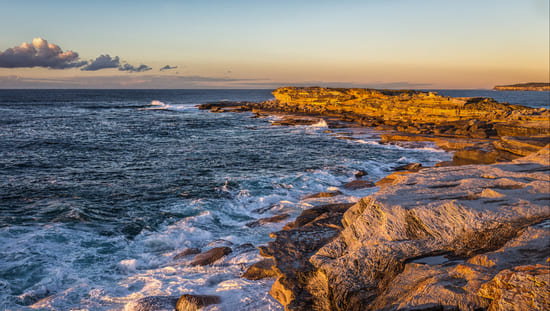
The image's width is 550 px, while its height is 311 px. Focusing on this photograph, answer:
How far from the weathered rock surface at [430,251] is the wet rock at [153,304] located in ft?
8.70

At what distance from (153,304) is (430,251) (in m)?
6.76

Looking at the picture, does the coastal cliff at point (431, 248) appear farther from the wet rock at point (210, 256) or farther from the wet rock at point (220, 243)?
the wet rock at point (220, 243)

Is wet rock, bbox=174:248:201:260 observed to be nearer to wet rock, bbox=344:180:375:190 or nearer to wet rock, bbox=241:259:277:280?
wet rock, bbox=241:259:277:280

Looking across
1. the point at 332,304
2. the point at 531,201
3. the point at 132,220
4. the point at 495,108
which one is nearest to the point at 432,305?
the point at 332,304

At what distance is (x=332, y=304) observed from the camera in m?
7.09

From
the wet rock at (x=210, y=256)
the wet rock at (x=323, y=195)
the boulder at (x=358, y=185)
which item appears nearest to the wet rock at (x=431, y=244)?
the wet rock at (x=210, y=256)

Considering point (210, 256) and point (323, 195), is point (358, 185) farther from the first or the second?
point (210, 256)

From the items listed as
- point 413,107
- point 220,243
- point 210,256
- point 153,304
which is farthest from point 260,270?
point 413,107

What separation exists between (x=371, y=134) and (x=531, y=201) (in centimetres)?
3460

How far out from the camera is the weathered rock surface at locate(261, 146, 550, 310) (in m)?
5.56

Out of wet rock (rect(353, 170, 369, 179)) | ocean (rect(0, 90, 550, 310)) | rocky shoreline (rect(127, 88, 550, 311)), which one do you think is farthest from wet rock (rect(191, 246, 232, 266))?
wet rock (rect(353, 170, 369, 179))

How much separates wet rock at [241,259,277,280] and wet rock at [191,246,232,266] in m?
1.68

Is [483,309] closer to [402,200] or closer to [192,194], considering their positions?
[402,200]

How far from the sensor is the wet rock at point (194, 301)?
8648mm
